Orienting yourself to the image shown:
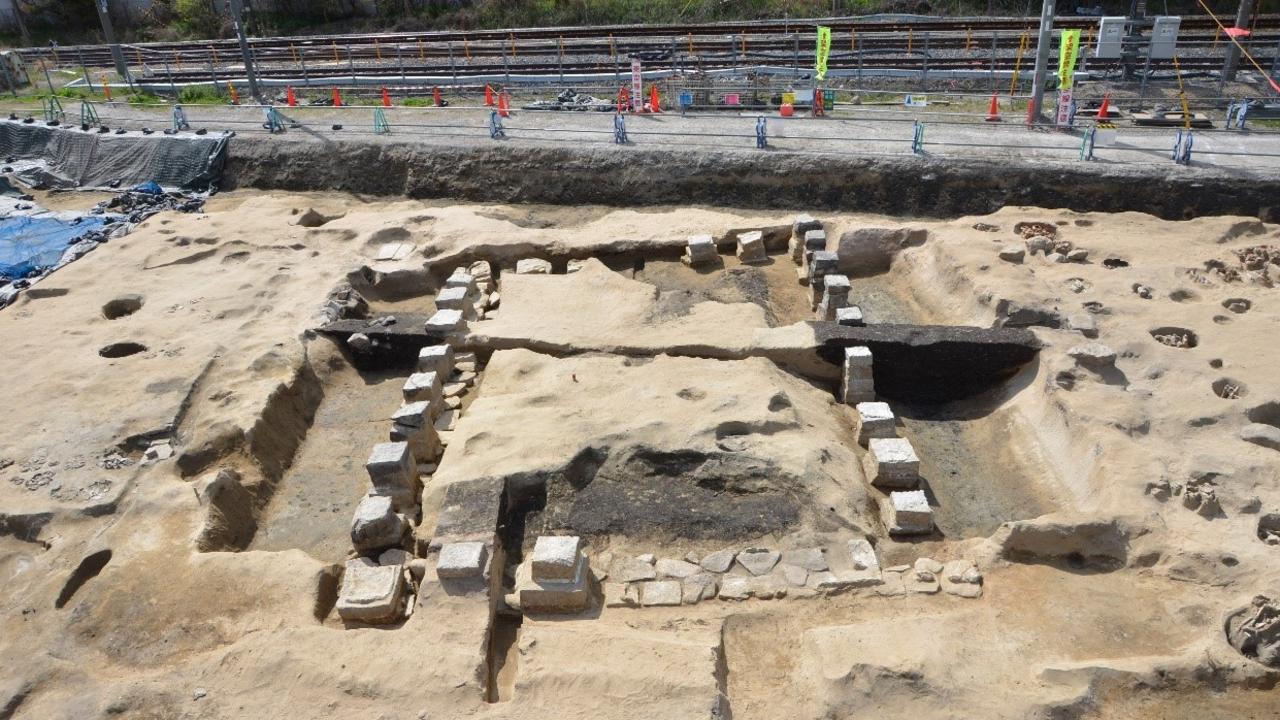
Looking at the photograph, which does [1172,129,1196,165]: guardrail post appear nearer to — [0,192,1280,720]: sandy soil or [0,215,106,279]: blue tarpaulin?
[0,192,1280,720]: sandy soil

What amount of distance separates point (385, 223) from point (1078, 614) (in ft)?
36.4

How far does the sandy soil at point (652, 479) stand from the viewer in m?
5.66

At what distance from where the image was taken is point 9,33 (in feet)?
120

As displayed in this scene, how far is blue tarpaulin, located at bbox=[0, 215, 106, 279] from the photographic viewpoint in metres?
12.8

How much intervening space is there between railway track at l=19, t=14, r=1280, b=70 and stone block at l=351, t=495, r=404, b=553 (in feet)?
55.1

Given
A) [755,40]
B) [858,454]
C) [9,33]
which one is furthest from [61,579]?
[9,33]

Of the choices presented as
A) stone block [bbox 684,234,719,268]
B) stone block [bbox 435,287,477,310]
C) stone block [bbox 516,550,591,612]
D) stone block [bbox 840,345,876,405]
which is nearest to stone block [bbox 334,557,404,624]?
stone block [bbox 516,550,591,612]

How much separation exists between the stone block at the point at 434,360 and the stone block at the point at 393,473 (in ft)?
5.74

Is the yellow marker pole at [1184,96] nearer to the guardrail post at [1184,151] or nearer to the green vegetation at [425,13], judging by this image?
the guardrail post at [1184,151]

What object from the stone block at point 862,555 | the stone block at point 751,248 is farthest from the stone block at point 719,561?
the stone block at point 751,248

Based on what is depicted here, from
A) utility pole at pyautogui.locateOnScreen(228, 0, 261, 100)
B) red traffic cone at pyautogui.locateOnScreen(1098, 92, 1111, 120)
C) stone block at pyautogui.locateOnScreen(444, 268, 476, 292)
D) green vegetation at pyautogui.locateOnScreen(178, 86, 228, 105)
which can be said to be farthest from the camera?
green vegetation at pyautogui.locateOnScreen(178, 86, 228, 105)

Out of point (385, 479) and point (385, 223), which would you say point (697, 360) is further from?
point (385, 223)

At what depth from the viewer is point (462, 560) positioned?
645 cm

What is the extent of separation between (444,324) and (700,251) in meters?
4.15
